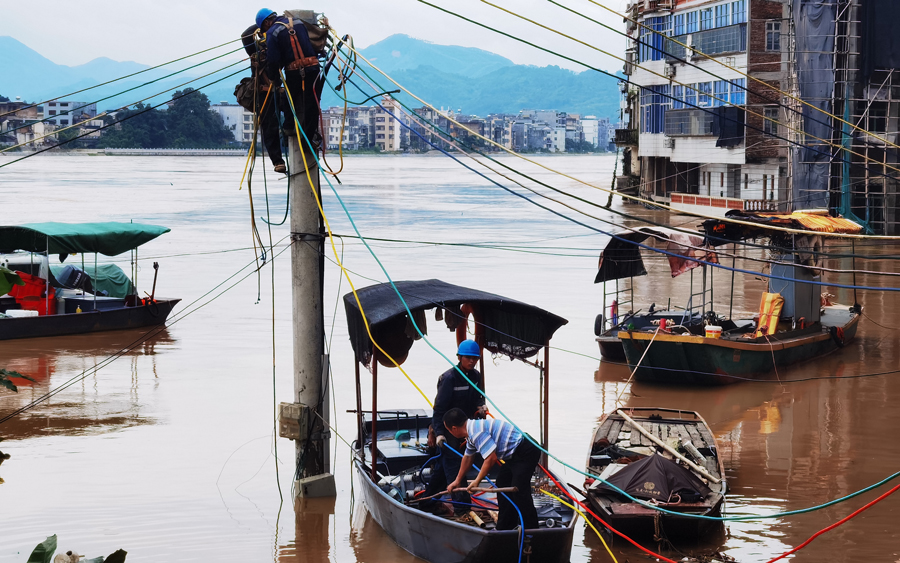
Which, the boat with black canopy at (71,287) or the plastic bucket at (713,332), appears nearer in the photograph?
the plastic bucket at (713,332)

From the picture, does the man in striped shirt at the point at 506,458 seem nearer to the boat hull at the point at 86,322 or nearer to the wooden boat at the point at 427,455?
the wooden boat at the point at 427,455

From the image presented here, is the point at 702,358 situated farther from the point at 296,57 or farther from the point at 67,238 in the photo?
the point at 67,238

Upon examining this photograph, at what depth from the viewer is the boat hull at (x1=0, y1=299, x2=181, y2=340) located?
21.6 m

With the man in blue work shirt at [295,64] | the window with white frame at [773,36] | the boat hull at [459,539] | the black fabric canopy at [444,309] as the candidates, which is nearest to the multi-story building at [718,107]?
the window with white frame at [773,36]

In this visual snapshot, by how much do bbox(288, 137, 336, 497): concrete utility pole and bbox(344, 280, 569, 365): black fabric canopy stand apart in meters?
0.41

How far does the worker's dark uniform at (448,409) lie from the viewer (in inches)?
362

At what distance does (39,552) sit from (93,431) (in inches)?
479

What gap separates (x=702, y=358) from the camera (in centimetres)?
1712

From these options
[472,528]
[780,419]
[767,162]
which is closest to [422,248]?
[767,162]

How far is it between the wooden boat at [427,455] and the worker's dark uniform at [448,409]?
312 millimetres

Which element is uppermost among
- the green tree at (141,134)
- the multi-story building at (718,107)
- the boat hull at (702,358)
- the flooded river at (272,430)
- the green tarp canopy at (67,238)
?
the green tree at (141,134)

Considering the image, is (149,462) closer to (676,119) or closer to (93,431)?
(93,431)

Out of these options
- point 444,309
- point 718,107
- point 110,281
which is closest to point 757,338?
point 444,309

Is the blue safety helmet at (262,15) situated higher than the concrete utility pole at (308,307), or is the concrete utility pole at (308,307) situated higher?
the blue safety helmet at (262,15)
